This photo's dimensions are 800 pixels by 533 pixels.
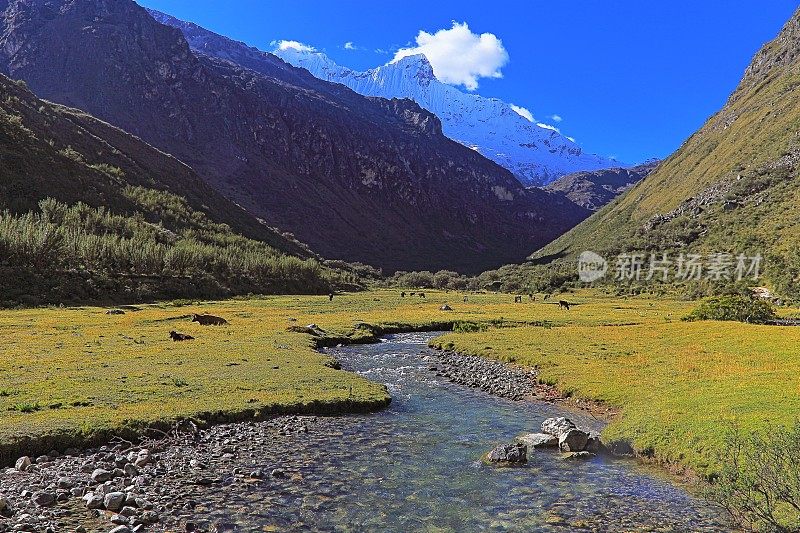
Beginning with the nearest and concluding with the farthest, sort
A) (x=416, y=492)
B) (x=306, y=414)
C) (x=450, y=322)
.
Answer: (x=416, y=492) → (x=306, y=414) → (x=450, y=322)

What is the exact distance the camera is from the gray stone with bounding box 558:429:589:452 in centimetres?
2286

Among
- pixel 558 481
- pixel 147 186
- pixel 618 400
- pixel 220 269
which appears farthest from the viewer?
pixel 147 186

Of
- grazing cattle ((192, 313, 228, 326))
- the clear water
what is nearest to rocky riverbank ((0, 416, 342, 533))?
the clear water

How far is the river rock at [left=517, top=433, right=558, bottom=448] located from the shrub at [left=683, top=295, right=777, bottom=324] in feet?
216

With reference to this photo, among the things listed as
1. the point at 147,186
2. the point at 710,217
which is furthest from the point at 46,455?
the point at 147,186

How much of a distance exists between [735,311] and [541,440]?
69.0 m

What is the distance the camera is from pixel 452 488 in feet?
60.2

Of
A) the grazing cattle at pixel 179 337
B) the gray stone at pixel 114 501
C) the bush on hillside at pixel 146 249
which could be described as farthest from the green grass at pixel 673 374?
the bush on hillside at pixel 146 249

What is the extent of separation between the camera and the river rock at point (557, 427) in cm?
2395

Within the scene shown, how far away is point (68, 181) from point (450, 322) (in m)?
135

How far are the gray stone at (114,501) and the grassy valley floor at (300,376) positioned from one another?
6.91m

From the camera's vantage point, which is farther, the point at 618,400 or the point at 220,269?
the point at 220,269

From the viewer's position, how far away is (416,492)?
58.7ft

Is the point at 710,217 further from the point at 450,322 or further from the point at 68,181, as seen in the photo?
the point at 68,181
